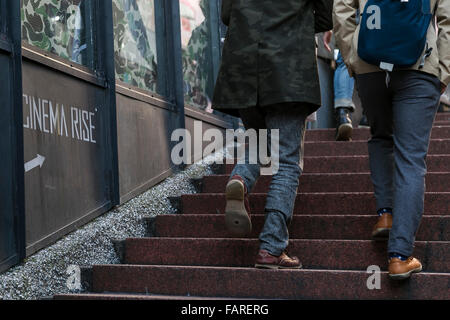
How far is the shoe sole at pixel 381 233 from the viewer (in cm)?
348

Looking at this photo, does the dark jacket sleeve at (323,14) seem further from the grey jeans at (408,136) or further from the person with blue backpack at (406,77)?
the grey jeans at (408,136)

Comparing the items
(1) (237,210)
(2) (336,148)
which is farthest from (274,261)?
(2) (336,148)

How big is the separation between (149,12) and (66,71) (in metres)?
1.82

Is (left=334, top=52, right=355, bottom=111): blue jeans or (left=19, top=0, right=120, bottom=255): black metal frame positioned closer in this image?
(left=19, top=0, right=120, bottom=255): black metal frame

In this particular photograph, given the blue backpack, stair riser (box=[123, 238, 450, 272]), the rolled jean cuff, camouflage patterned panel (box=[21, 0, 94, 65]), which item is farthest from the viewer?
the rolled jean cuff

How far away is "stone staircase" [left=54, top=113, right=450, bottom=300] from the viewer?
334 centimetres

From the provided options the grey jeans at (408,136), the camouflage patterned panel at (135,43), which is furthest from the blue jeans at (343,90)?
the grey jeans at (408,136)

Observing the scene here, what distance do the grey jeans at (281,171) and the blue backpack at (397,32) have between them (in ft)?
1.82

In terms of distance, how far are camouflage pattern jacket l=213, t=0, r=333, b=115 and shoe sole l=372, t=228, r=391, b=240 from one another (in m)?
0.73

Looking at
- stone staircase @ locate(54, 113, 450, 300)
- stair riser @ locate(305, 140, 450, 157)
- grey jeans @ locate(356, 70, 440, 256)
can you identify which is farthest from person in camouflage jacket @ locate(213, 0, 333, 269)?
stair riser @ locate(305, 140, 450, 157)

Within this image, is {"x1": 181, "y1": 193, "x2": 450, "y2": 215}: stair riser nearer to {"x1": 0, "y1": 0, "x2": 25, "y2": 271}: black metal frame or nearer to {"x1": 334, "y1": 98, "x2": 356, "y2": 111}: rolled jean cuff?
{"x1": 0, "y1": 0, "x2": 25, "y2": 271}: black metal frame

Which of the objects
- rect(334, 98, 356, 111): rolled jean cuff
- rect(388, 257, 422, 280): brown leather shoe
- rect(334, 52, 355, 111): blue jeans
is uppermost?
rect(334, 52, 355, 111): blue jeans
